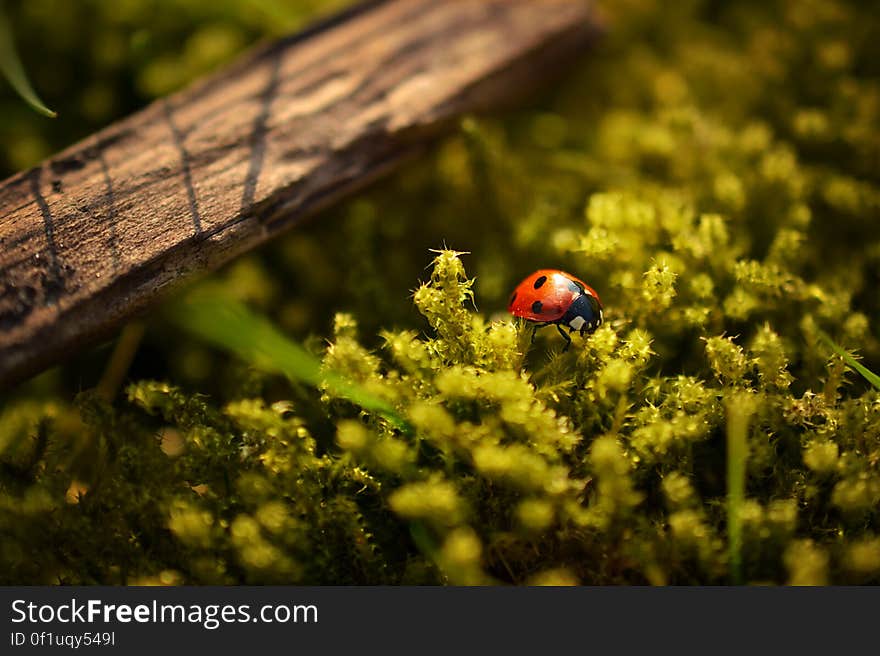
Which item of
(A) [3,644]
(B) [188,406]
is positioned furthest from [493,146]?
(A) [3,644]

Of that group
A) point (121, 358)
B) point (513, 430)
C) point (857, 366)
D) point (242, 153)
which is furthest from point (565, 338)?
point (121, 358)

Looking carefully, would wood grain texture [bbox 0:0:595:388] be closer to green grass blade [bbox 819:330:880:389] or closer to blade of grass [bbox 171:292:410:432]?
blade of grass [bbox 171:292:410:432]

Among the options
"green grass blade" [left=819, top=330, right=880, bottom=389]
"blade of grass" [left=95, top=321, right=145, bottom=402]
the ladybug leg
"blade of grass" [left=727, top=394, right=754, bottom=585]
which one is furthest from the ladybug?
"blade of grass" [left=95, top=321, right=145, bottom=402]

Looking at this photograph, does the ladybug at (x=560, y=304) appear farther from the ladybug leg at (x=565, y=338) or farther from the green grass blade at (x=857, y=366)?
the green grass blade at (x=857, y=366)

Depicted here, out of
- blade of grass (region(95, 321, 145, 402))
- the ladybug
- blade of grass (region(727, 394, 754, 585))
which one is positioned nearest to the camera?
blade of grass (region(727, 394, 754, 585))

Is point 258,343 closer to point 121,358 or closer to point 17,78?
point 121,358
